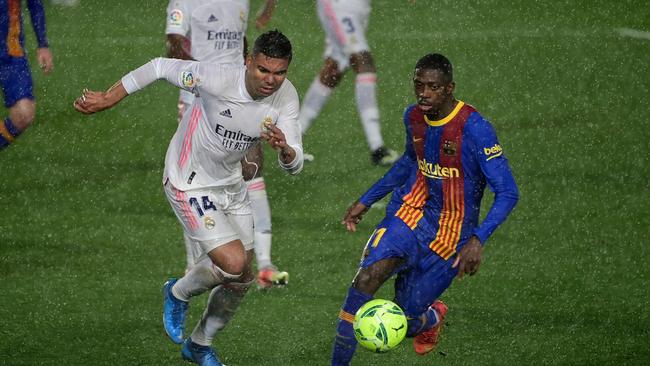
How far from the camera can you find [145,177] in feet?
38.1

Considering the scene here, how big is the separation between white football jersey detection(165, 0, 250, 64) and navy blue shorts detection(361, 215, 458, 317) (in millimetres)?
3153

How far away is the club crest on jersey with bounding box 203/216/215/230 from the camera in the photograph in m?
7.70

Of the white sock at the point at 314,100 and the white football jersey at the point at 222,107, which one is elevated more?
the white football jersey at the point at 222,107

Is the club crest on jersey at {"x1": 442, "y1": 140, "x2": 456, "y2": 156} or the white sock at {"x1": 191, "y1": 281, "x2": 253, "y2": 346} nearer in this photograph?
the club crest on jersey at {"x1": 442, "y1": 140, "x2": 456, "y2": 156}

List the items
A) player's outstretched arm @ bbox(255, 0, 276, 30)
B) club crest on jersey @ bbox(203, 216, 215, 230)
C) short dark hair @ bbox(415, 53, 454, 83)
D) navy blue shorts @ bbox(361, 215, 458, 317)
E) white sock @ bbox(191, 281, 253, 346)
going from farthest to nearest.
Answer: player's outstretched arm @ bbox(255, 0, 276, 30)
white sock @ bbox(191, 281, 253, 346)
navy blue shorts @ bbox(361, 215, 458, 317)
club crest on jersey @ bbox(203, 216, 215, 230)
short dark hair @ bbox(415, 53, 454, 83)

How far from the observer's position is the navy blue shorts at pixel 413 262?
781 centimetres

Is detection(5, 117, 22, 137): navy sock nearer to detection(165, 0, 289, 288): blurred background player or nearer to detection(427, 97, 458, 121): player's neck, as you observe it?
detection(165, 0, 289, 288): blurred background player

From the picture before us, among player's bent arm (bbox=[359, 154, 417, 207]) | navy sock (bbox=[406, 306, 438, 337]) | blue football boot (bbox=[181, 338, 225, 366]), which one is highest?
player's bent arm (bbox=[359, 154, 417, 207])

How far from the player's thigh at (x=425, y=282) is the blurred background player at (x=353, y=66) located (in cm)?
373

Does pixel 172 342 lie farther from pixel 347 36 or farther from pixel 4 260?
pixel 347 36

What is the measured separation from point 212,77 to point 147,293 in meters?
2.46

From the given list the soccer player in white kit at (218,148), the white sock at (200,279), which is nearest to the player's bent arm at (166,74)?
the soccer player in white kit at (218,148)

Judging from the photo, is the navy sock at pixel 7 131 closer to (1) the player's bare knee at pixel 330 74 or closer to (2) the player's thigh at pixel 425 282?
(1) the player's bare knee at pixel 330 74

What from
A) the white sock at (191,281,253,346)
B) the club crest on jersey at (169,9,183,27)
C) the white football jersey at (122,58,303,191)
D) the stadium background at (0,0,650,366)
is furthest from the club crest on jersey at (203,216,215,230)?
the club crest on jersey at (169,9,183,27)
